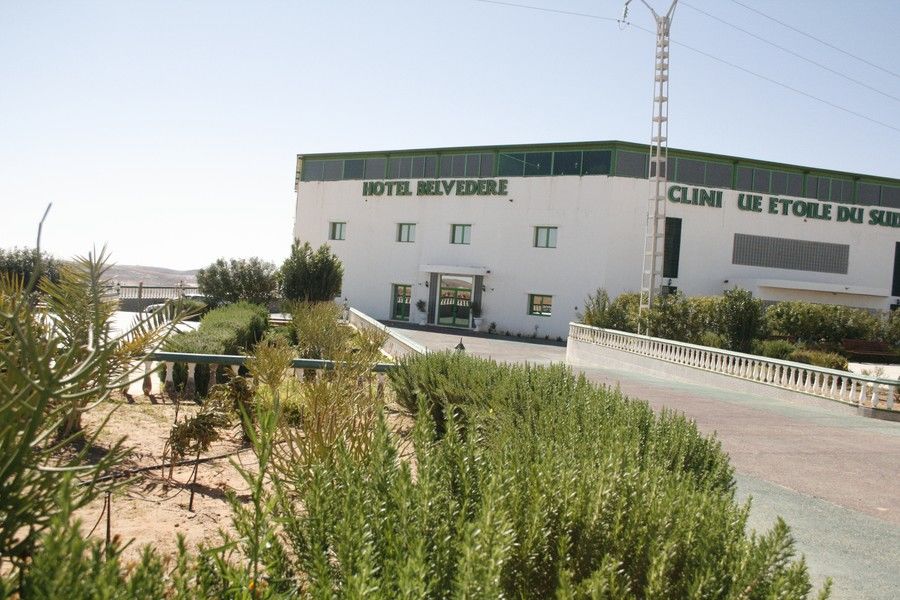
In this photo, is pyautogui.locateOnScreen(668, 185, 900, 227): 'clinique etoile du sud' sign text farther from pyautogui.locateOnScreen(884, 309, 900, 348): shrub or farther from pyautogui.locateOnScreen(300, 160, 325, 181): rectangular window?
pyautogui.locateOnScreen(300, 160, 325, 181): rectangular window

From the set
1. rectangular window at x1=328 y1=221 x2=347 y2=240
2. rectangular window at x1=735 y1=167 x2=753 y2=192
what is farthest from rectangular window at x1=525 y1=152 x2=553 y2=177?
rectangular window at x1=328 y1=221 x2=347 y2=240

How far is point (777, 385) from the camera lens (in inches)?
647

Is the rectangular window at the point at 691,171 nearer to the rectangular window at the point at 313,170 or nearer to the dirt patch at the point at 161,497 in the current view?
the rectangular window at the point at 313,170

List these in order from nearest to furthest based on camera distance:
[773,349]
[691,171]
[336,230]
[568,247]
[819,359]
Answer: [819,359] → [773,349] → [568,247] → [691,171] → [336,230]

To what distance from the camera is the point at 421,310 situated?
44719 millimetres

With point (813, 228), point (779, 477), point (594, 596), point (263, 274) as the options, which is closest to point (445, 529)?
point (594, 596)

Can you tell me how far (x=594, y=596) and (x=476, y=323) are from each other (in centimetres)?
4078

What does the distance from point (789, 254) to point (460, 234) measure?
60.6 ft

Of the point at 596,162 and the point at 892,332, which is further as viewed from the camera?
the point at 596,162

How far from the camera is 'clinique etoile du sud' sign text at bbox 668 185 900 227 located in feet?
132

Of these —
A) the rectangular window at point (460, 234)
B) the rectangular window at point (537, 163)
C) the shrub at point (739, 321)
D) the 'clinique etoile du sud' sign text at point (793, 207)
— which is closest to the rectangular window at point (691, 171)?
the 'clinique etoile du sud' sign text at point (793, 207)

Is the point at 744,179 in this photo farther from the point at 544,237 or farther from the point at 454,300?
the point at 454,300

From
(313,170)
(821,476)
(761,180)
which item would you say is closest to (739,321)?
(821,476)

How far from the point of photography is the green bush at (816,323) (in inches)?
1202
